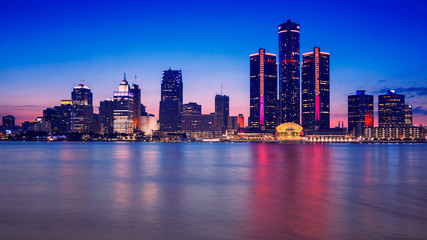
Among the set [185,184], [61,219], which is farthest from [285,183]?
[61,219]

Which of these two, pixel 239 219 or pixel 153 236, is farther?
pixel 239 219

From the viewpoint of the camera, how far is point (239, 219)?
1764 cm

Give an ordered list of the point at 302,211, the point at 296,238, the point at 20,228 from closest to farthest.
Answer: the point at 296,238
the point at 20,228
the point at 302,211

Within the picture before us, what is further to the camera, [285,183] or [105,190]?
[285,183]

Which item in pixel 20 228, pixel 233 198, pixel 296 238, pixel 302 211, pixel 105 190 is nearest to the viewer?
pixel 296 238

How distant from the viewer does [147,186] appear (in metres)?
31.6

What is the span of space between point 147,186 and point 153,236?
17456mm

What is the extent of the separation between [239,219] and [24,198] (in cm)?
1697

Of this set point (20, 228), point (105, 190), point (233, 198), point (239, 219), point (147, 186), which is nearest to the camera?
point (20, 228)

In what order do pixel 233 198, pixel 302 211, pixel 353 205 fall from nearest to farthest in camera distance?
1. pixel 302 211
2. pixel 353 205
3. pixel 233 198

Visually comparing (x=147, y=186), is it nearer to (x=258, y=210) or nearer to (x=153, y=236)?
(x=258, y=210)

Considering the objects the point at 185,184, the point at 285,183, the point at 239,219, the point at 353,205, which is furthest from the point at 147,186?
the point at 353,205

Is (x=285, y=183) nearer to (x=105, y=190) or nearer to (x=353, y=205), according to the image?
(x=353, y=205)

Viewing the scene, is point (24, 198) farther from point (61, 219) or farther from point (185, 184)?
point (185, 184)
